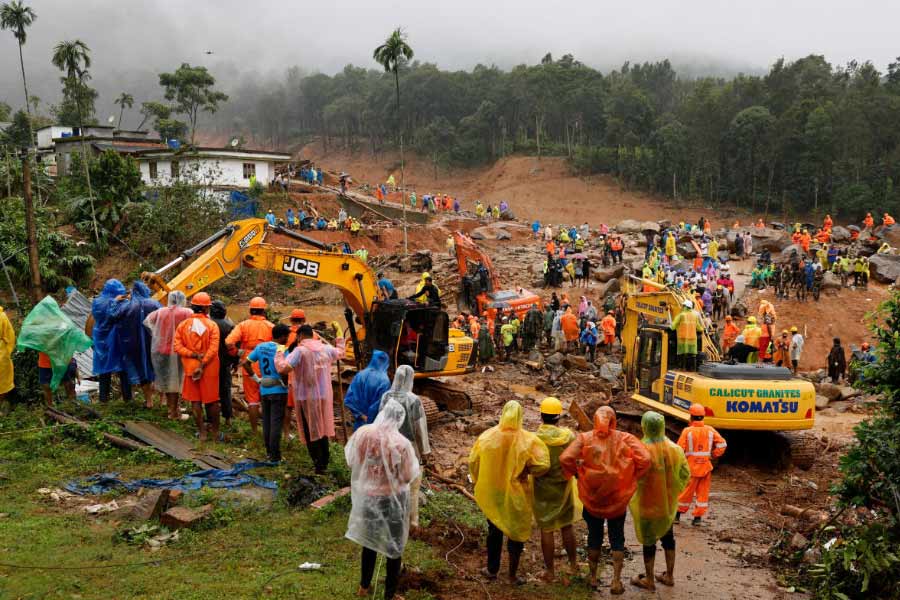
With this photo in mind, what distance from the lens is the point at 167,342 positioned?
31.5 ft

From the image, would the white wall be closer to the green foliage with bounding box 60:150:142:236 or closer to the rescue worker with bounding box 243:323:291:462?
the green foliage with bounding box 60:150:142:236

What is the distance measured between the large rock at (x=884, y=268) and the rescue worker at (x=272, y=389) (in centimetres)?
2738

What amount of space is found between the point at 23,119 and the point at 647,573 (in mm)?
70298

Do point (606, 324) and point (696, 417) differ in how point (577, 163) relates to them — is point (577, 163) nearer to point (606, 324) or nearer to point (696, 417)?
point (606, 324)

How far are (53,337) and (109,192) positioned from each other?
2720cm

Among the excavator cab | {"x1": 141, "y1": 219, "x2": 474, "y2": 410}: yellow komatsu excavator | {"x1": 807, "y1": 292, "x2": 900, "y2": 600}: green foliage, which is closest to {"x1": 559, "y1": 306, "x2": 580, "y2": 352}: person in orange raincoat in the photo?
{"x1": 141, "y1": 219, "x2": 474, "y2": 410}: yellow komatsu excavator

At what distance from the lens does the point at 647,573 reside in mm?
6789

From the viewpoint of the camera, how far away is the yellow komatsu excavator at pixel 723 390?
35.3ft

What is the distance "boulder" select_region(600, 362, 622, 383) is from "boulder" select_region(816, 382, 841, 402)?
15.4ft

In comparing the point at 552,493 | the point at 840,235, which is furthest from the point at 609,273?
the point at 552,493

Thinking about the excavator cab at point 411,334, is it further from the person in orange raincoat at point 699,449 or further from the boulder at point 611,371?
the boulder at point 611,371

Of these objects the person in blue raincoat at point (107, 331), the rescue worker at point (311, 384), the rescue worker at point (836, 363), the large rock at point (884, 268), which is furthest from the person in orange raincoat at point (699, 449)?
the large rock at point (884, 268)

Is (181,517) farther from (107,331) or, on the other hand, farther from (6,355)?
(6,355)

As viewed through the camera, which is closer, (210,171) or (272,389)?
(272,389)
